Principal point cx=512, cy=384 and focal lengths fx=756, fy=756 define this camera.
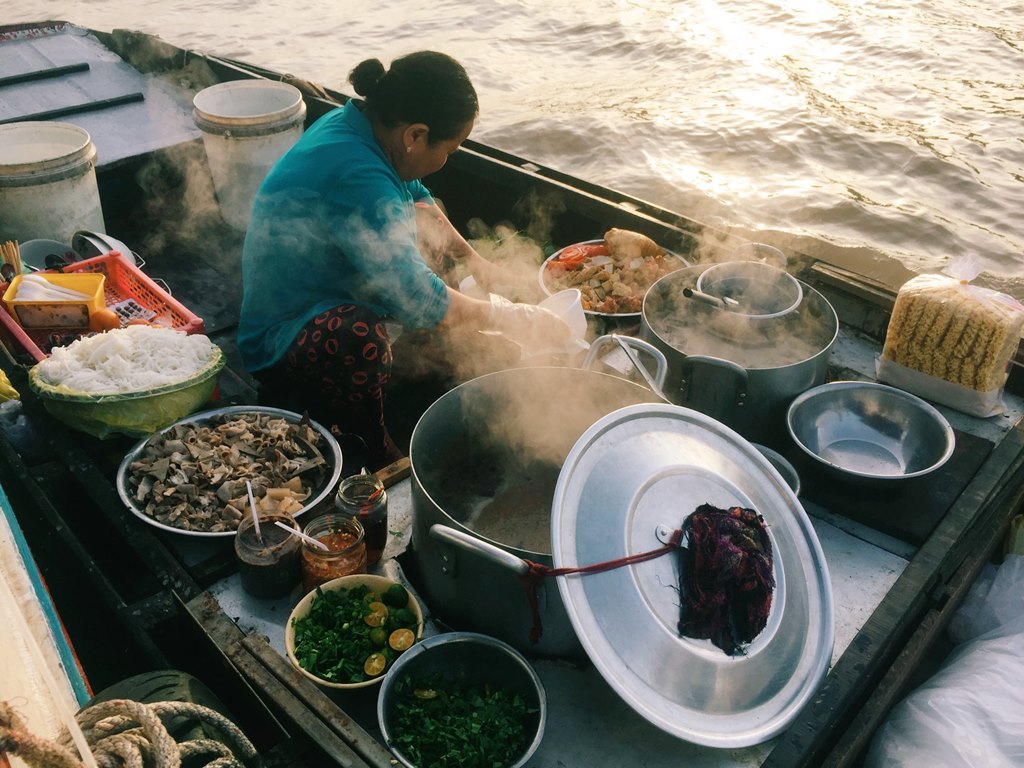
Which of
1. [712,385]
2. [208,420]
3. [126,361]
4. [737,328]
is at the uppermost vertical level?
[737,328]

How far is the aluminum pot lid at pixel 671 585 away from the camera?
2053 millimetres

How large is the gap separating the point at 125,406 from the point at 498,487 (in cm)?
162

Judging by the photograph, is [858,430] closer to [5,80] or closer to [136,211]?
[136,211]

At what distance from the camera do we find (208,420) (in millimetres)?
3406

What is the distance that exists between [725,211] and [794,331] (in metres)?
5.80

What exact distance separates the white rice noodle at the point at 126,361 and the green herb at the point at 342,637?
4.34 ft

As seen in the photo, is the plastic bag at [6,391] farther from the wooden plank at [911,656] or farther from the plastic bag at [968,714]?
the plastic bag at [968,714]

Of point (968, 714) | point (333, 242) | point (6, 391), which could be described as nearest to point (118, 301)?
point (6, 391)

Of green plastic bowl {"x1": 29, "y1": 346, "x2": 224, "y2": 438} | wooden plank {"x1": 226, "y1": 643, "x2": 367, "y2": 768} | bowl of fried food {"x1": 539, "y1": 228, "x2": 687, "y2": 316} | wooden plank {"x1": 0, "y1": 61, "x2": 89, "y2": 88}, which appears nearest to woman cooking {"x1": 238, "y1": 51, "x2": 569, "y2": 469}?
green plastic bowl {"x1": 29, "y1": 346, "x2": 224, "y2": 438}

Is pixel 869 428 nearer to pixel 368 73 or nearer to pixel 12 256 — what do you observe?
pixel 368 73

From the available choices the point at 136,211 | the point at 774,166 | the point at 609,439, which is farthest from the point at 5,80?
the point at 774,166

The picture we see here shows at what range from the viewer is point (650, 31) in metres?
13.4

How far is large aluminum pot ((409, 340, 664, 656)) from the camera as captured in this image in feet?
7.72

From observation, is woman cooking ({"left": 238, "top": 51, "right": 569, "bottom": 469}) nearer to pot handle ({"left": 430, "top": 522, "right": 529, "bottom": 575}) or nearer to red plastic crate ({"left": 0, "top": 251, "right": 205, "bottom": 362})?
red plastic crate ({"left": 0, "top": 251, "right": 205, "bottom": 362})
